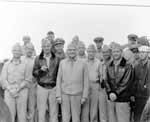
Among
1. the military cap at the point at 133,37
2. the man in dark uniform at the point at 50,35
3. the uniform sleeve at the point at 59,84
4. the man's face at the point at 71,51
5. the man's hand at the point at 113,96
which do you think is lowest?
the man's hand at the point at 113,96

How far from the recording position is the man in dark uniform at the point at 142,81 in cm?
533

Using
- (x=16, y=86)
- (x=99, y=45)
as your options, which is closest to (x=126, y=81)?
(x=99, y=45)

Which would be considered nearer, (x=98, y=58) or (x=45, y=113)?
(x=45, y=113)

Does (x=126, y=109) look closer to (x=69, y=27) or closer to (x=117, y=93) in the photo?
(x=117, y=93)

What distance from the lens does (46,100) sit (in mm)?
5500

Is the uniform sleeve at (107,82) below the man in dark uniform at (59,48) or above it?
below

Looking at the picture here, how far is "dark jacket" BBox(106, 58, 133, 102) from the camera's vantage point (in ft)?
17.1

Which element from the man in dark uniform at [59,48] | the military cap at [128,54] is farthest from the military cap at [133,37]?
the man in dark uniform at [59,48]

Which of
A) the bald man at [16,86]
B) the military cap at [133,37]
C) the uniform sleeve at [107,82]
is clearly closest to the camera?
the uniform sleeve at [107,82]

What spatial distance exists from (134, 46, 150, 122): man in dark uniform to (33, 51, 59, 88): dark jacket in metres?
1.39

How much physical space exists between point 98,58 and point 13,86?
5.61 ft

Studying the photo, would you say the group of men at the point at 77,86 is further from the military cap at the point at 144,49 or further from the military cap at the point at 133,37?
the military cap at the point at 133,37

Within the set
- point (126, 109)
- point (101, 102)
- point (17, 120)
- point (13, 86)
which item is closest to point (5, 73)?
point (13, 86)

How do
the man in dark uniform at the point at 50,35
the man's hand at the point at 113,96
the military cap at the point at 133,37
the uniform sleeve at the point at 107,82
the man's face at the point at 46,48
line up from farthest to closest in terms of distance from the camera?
1. the man in dark uniform at the point at 50,35
2. the military cap at the point at 133,37
3. the man's face at the point at 46,48
4. the uniform sleeve at the point at 107,82
5. the man's hand at the point at 113,96
